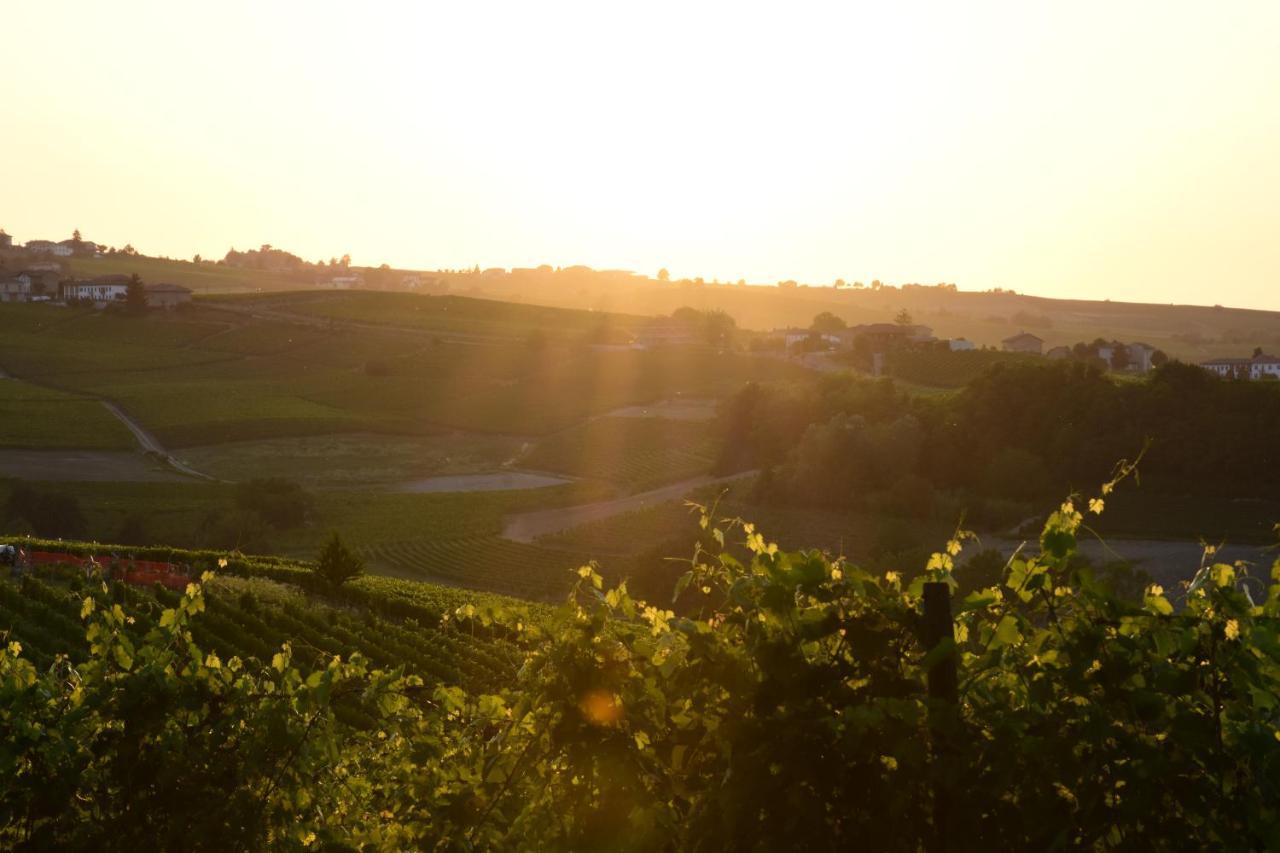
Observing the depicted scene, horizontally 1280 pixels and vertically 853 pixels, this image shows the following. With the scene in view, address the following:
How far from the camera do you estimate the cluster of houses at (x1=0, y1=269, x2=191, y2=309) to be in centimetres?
10950

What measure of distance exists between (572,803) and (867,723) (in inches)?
40.2

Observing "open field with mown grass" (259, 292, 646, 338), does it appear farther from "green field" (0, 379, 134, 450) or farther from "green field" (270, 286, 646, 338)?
"green field" (0, 379, 134, 450)

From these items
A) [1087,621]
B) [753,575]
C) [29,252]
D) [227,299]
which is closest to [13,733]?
[753,575]

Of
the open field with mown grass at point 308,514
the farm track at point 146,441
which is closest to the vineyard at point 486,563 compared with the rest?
the open field with mown grass at point 308,514

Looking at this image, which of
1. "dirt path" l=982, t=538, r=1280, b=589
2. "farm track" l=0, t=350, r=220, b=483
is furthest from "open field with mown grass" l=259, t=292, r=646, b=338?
"dirt path" l=982, t=538, r=1280, b=589

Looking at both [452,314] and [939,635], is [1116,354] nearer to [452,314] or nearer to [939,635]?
[452,314]

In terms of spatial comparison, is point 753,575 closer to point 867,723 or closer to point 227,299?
point 867,723

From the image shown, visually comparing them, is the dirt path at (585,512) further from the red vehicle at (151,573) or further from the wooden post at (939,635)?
the wooden post at (939,635)

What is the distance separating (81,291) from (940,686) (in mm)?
124225

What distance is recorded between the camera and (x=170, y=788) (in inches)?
175

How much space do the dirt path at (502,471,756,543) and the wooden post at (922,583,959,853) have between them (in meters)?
50.1

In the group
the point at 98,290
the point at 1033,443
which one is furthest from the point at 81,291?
the point at 1033,443

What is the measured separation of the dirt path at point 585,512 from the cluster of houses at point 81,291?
198 ft

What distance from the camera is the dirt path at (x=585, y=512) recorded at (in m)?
55.5
